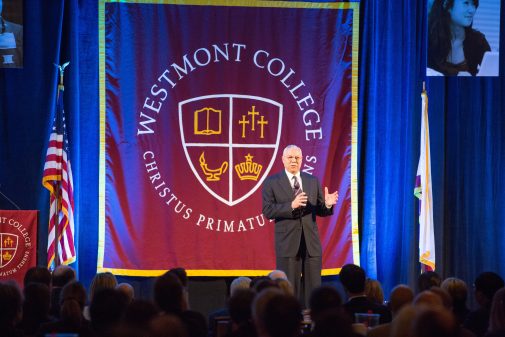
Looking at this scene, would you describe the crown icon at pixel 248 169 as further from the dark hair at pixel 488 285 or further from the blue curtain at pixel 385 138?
the dark hair at pixel 488 285

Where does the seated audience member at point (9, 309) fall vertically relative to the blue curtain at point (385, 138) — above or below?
below

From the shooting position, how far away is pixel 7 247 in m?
7.57

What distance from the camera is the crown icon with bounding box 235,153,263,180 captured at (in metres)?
8.29

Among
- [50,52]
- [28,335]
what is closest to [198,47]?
[50,52]

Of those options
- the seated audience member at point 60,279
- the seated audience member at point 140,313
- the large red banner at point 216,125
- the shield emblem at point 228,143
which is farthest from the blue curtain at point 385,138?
the seated audience member at point 140,313

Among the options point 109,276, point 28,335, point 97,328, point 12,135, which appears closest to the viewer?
point 97,328

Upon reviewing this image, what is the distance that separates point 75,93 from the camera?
26.8ft

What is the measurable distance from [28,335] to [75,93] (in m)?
4.76

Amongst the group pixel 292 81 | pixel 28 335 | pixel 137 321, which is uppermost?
pixel 292 81

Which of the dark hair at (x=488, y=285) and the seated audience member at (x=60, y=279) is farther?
the seated audience member at (x=60, y=279)

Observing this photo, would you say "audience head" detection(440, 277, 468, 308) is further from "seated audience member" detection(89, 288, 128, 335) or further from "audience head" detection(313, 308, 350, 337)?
"seated audience member" detection(89, 288, 128, 335)

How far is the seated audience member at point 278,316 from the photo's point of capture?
288 centimetres

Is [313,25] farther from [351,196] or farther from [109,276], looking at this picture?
[109,276]

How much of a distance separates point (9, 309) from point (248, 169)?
4998 mm
